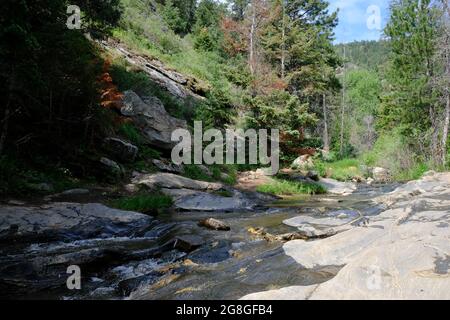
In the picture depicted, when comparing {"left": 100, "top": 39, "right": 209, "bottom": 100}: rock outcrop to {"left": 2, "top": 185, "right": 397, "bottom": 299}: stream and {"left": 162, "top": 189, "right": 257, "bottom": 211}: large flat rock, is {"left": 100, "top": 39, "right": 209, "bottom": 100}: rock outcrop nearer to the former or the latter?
{"left": 162, "top": 189, "right": 257, "bottom": 211}: large flat rock

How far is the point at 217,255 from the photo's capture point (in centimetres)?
523

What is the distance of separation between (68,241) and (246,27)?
18595mm

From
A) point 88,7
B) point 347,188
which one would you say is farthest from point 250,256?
point 347,188

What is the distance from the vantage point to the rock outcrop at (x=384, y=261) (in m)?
3.07

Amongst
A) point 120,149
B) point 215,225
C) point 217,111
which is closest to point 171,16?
point 217,111

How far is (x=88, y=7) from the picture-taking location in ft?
41.0

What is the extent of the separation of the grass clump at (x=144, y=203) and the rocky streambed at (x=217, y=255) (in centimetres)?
106

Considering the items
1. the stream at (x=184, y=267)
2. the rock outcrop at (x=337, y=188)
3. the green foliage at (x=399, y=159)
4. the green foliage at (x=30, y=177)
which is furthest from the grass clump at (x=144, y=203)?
the green foliage at (x=399, y=159)

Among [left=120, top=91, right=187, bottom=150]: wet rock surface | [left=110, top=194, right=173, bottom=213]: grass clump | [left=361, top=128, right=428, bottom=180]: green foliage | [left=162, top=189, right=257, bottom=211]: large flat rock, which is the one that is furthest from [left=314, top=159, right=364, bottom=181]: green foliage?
[left=110, top=194, right=173, bottom=213]: grass clump

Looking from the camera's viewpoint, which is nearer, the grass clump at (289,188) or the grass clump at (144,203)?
the grass clump at (144,203)

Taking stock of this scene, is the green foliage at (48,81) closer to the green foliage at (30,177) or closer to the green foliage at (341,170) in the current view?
the green foliage at (30,177)

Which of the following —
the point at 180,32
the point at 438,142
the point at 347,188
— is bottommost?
the point at 347,188

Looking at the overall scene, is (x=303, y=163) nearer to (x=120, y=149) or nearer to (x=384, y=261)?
(x=120, y=149)
